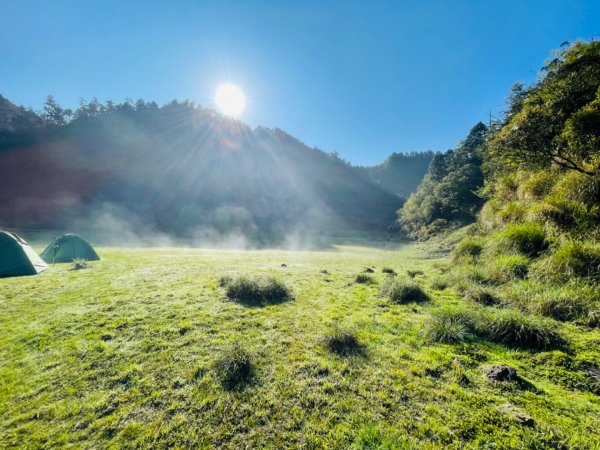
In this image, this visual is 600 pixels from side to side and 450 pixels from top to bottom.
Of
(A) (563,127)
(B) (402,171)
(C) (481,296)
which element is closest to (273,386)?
(C) (481,296)

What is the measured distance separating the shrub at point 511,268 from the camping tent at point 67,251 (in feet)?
69.2

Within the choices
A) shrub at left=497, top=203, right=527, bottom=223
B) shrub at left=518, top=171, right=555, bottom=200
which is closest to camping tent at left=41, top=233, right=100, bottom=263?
shrub at left=497, top=203, right=527, bottom=223

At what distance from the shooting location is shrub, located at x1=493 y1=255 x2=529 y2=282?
7.64 meters

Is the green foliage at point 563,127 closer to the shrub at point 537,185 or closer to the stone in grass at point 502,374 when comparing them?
the shrub at point 537,185

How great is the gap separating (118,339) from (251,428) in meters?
4.11

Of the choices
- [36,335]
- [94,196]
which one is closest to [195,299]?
[36,335]

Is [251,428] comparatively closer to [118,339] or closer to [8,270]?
[118,339]

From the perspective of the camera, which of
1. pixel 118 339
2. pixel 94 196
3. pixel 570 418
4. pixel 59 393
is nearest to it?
pixel 570 418

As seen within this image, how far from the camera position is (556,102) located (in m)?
8.38

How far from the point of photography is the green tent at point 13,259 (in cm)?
1016

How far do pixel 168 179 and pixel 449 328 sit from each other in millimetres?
83045

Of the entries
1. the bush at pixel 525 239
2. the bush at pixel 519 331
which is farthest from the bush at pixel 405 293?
the bush at pixel 525 239

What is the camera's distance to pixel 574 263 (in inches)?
250

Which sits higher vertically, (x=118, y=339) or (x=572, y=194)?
(x=572, y=194)
